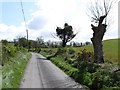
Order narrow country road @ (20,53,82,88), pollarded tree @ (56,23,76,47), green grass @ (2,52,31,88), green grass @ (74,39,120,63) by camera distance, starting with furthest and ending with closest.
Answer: pollarded tree @ (56,23,76,47), green grass @ (74,39,120,63), narrow country road @ (20,53,82,88), green grass @ (2,52,31,88)

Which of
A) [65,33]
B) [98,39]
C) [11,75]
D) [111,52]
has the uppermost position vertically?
[65,33]

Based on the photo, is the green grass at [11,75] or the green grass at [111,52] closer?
the green grass at [11,75]

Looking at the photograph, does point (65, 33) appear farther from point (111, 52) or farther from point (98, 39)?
point (98, 39)

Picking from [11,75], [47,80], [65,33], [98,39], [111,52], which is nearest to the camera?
[11,75]

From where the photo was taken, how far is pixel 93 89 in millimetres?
15562

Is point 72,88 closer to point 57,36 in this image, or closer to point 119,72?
point 119,72

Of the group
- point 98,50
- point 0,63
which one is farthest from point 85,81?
point 98,50

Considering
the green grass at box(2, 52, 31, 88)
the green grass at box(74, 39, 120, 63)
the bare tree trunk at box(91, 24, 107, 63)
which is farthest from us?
the green grass at box(74, 39, 120, 63)

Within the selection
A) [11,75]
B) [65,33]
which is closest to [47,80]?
[11,75]

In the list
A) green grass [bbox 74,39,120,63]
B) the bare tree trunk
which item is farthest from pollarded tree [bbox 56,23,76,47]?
the bare tree trunk

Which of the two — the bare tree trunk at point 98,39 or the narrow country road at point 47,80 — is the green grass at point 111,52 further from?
the narrow country road at point 47,80

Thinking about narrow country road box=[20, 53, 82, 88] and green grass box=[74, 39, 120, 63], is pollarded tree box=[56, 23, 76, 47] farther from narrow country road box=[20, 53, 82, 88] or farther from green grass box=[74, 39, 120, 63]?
narrow country road box=[20, 53, 82, 88]

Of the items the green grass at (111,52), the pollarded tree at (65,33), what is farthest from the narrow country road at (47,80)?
the pollarded tree at (65,33)

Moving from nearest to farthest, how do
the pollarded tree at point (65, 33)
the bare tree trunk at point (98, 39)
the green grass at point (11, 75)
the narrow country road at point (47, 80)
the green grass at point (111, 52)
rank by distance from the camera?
the green grass at point (11, 75) < the narrow country road at point (47, 80) < the bare tree trunk at point (98, 39) < the green grass at point (111, 52) < the pollarded tree at point (65, 33)
